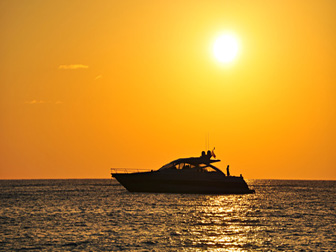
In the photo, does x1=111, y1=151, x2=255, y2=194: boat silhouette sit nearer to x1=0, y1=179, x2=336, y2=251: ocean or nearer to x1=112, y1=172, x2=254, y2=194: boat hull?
x1=112, y1=172, x2=254, y2=194: boat hull

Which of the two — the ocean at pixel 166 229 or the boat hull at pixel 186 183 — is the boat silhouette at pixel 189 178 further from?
the ocean at pixel 166 229

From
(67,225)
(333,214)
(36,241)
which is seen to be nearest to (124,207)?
(67,225)

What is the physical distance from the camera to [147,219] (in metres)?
56.1

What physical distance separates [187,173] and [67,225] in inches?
1769

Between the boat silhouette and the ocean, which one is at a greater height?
the boat silhouette

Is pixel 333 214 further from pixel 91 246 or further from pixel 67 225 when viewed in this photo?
pixel 91 246

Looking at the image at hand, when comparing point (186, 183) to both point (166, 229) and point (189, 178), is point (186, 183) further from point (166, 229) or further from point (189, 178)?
point (166, 229)

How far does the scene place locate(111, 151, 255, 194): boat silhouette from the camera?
9456 centimetres

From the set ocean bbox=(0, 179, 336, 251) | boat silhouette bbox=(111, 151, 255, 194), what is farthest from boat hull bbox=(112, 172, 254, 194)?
ocean bbox=(0, 179, 336, 251)

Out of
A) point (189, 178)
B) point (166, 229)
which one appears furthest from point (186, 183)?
point (166, 229)

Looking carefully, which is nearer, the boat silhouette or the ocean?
the ocean

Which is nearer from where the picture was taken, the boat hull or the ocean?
the ocean

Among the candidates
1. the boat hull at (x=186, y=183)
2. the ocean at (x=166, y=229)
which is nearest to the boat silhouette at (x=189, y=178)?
the boat hull at (x=186, y=183)

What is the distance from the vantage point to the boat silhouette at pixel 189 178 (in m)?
94.6
